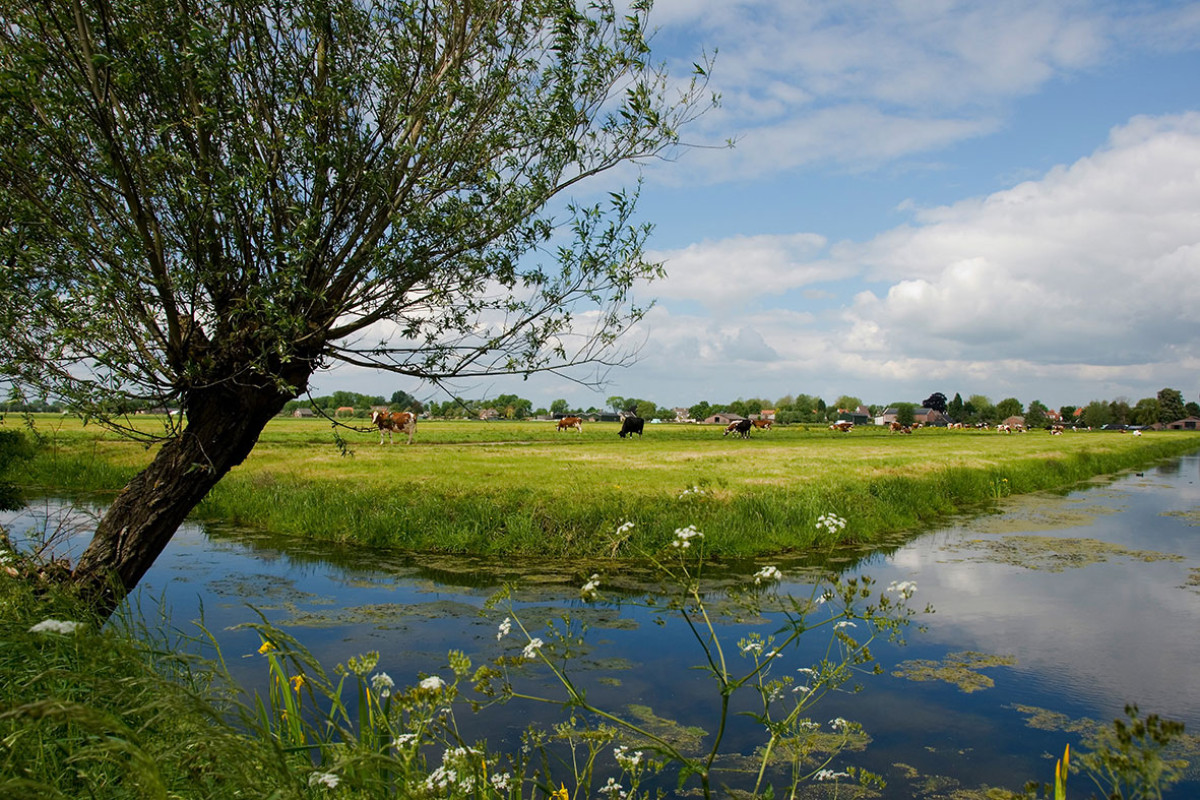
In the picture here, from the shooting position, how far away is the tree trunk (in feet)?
21.1

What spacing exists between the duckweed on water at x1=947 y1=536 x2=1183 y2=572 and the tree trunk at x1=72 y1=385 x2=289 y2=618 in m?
14.8

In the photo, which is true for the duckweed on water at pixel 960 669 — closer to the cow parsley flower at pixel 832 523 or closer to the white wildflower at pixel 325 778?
the cow parsley flower at pixel 832 523

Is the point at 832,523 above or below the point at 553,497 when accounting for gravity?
above

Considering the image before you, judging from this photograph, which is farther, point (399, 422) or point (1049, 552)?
point (399, 422)

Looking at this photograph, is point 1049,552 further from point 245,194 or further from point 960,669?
point 245,194

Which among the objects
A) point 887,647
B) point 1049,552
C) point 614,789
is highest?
point 614,789

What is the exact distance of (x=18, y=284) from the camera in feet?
18.2

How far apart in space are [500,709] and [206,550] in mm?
10422

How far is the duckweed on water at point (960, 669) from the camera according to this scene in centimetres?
860

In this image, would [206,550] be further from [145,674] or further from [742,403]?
[742,403]

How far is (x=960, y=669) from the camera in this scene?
356 inches

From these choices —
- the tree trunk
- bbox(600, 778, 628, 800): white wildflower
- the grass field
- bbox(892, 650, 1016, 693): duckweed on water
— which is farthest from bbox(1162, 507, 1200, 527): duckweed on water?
the tree trunk

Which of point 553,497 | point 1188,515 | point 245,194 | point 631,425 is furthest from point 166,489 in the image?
point 631,425

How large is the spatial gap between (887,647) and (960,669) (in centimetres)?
109
